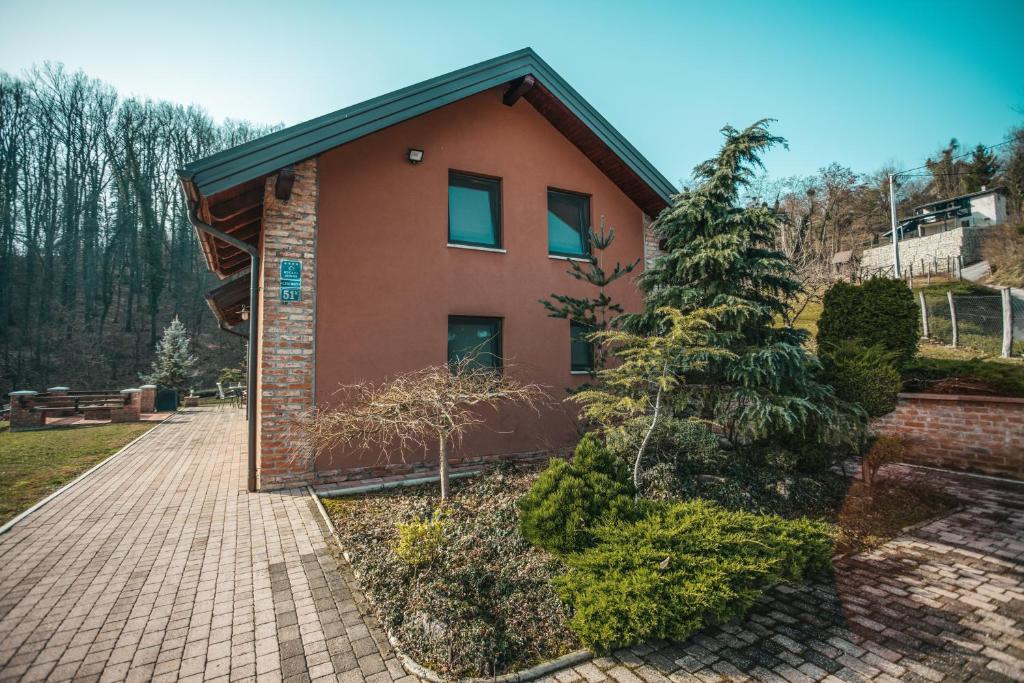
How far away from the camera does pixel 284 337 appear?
6.48 metres

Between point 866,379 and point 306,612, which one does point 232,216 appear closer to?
point 306,612

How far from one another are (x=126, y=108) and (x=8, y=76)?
544 cm

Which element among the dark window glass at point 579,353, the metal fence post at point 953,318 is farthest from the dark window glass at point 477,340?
the metal fence post at point 953,318

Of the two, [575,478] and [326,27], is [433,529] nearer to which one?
[575,478]

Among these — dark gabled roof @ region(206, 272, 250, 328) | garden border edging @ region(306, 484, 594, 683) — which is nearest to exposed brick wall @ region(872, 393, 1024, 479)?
garden border edging @ region(306, 484, 594, 683)

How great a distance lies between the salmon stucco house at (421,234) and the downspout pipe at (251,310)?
32 mm

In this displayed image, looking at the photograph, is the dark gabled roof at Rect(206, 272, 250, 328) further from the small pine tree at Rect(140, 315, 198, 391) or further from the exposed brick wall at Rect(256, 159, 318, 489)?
the small pine tree at Rect(140, 315, 198, 391)

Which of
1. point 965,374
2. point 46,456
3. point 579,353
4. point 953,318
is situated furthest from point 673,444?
point 953,318

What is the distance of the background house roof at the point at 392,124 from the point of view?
5.85 m

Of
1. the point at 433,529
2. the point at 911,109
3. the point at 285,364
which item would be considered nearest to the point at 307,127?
the point at 285,364

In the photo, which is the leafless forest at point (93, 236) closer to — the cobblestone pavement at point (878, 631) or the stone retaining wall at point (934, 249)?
the cobblestone pavement at point (878, 631)

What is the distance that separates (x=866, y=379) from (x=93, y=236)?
40.1 meters

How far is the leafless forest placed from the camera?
2611 cm

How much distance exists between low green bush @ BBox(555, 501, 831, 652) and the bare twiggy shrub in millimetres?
2351
